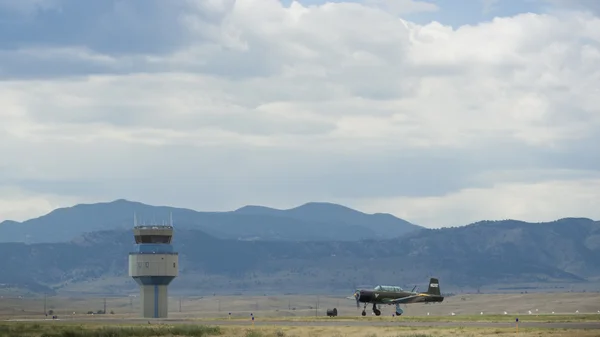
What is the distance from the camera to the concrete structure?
177 meters

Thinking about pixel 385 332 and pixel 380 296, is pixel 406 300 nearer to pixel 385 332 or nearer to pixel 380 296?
pixel 380 296

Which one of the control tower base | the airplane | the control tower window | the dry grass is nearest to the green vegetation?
the dry grass

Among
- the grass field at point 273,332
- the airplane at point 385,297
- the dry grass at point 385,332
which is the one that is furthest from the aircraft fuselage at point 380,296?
the dry grass at point 385,332

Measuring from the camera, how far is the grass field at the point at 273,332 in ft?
321

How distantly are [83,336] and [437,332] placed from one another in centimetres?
3432

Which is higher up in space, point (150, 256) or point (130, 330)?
point (150, 256)

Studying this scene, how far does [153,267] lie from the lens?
177 m

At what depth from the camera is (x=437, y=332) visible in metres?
102

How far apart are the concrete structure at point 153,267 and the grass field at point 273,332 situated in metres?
54.2

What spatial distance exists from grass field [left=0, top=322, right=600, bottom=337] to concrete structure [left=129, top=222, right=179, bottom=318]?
54.2 m

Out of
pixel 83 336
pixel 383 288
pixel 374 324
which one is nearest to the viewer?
pixel 83 336

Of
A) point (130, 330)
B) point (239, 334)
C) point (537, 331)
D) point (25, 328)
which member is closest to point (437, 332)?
point (537, 331)

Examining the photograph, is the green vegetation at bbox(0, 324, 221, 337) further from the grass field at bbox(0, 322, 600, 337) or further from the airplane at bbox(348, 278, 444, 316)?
the airplane at bbox(348, 278, 444, 316)

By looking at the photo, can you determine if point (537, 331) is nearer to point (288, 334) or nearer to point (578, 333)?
point (578, 333)
